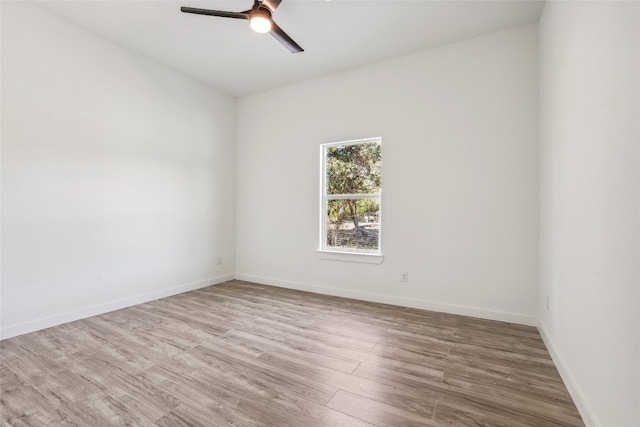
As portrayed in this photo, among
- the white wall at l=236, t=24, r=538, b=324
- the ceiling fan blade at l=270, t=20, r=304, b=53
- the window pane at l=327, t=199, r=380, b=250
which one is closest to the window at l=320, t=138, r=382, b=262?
the window pane at l=327, t=199, r=380, b=250

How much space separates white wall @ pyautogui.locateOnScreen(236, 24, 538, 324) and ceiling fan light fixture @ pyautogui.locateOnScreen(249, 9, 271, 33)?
5.70 ft

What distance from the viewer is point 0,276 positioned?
8.39 feet

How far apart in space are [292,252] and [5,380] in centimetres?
301

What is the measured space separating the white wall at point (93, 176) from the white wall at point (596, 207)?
4218 mm

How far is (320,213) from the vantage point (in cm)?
417

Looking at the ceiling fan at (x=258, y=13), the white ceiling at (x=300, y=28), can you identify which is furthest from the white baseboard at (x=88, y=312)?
the ceiling fan at (x=258, y=13)

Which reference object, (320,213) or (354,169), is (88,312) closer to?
(320,213)

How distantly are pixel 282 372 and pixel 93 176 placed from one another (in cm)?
292

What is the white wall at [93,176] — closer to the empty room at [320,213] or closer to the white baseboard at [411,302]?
the empty room at [320,213]

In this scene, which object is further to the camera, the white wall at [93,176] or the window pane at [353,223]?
the window pane at [353,223]

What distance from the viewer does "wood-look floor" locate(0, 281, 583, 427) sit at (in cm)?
162

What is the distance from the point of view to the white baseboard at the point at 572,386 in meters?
1.51

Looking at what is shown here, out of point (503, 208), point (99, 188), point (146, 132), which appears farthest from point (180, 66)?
point (503, 208)

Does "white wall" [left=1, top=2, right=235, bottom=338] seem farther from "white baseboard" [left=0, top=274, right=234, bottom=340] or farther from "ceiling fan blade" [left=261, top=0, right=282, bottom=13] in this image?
"ceiling fan blade" [left=261, top=0, right=282, bottom=13]
